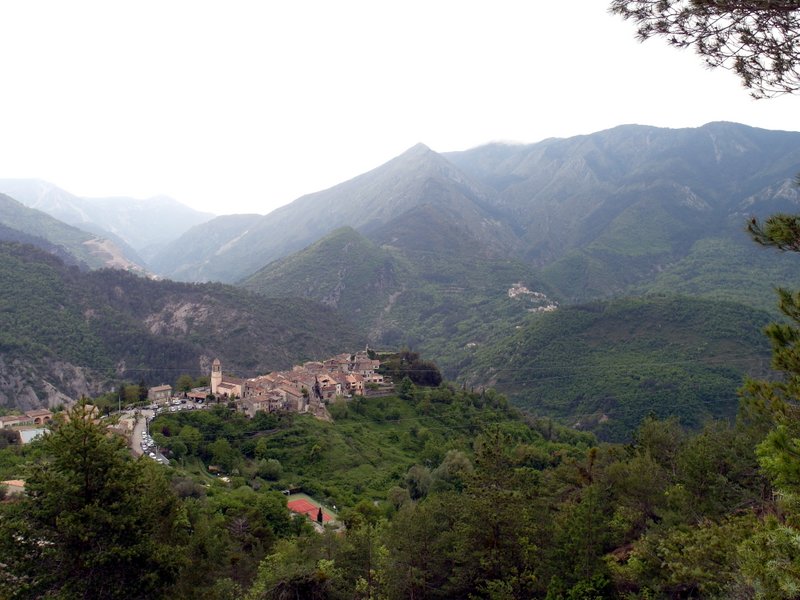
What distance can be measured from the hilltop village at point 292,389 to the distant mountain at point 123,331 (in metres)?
31.7

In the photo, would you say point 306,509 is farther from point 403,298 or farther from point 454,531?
point 403,298

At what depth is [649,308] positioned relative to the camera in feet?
376

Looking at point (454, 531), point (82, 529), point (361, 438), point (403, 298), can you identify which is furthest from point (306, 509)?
point (403, 298)

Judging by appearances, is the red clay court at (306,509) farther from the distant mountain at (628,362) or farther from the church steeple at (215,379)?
the distant mountain at (628,362)

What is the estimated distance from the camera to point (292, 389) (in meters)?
53.8

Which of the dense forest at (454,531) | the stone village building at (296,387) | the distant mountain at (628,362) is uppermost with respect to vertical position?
the dense forest at (454,531)

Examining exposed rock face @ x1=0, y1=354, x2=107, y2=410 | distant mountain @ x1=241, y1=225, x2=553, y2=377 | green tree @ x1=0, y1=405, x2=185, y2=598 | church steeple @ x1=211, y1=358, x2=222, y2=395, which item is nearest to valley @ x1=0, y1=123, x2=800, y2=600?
green tree @ x1=0, y1=405, x2=185, y2=598

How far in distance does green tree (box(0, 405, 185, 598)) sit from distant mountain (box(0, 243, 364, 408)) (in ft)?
238

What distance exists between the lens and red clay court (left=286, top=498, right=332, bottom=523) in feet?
111

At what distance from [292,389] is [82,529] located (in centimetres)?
4380

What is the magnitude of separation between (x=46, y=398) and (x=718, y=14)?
84062 millimetres

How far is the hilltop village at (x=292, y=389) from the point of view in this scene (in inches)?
2005

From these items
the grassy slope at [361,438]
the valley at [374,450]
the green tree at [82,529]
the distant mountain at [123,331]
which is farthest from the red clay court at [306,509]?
the distant mountain at [123,331]

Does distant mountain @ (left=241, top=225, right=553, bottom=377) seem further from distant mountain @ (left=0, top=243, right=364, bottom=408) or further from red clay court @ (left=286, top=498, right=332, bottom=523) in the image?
red clay court @ (left=286, top=498, right=332, bottom=523)
